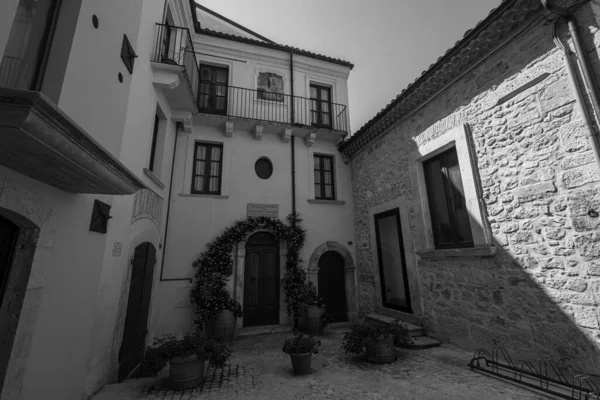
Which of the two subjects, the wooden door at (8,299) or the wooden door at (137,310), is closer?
the wooden door at (8,299)

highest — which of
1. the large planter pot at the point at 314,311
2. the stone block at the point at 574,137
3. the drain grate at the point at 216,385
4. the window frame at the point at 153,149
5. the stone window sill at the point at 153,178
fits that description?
the window frame at the point at 153,149

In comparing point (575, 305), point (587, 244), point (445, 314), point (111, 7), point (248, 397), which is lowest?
point (248, 397)

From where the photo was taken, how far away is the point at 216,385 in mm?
4102

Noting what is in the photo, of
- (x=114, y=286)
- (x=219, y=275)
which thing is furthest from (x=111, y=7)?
(x=219, y=275)

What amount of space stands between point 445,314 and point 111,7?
7515 mm

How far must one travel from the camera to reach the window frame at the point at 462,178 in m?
4.79

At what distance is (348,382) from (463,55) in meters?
5.82

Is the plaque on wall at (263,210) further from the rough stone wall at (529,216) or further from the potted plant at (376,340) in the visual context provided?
the rough stone wall at (529,216)

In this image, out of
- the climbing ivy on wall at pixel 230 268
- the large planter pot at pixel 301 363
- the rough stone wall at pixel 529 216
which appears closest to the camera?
the rough stone wall at pixel 529 216

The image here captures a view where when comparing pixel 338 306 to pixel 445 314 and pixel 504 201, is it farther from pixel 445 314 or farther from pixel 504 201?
pixel 504 201

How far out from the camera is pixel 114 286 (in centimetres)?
437

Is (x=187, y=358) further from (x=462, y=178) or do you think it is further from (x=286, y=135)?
(x=286, y=135)

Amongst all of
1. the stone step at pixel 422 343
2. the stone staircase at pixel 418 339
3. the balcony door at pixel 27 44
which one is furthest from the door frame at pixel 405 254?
the balcony door at pixel 27 44

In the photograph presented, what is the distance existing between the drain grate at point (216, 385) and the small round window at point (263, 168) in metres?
5.28
